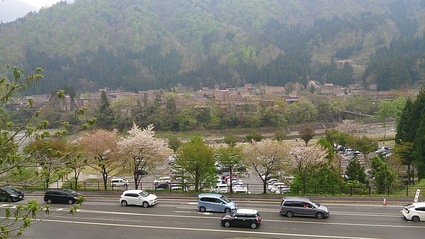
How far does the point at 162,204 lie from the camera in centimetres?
2436

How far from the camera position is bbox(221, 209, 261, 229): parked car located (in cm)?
1859

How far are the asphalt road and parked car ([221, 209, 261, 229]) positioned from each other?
267 mm

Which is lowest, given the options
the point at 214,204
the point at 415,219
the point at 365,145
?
the point at 415,219

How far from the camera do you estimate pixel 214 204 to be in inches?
854

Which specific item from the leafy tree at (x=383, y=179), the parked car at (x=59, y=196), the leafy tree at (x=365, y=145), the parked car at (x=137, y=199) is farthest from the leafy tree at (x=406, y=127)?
the parked car at (x=59, y=196)

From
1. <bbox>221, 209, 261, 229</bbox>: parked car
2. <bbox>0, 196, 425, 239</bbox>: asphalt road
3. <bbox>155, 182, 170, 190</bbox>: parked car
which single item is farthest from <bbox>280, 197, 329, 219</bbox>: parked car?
<bbox>155, 182, 170, 190</bbox>: parked car

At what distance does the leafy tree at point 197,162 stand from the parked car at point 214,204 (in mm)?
5997

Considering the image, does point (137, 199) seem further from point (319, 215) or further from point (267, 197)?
point (319, 215)

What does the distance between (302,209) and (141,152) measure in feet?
44.5

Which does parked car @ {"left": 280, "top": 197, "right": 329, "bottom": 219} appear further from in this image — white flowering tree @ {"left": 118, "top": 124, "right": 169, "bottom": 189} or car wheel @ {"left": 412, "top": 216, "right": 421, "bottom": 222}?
white flowering tree @ {"left": 118, "top": 124, "right": 169, "bottom": 189}

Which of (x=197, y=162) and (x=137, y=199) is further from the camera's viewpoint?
(x=197, y=162)

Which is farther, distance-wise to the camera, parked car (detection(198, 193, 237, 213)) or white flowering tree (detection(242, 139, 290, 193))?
white flowering tree (detection(242, 139, 290, 193))

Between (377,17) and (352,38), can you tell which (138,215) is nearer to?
(352,38)

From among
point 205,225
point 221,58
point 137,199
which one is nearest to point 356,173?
point 205,225
